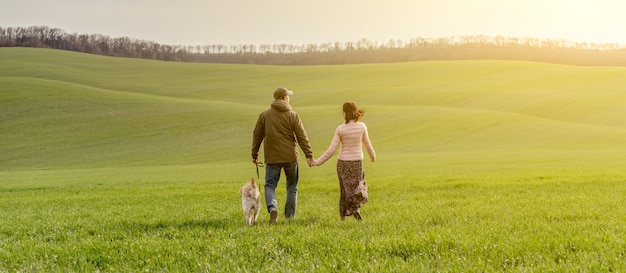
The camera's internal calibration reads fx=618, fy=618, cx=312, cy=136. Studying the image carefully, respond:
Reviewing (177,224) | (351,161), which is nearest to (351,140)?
(351,161)

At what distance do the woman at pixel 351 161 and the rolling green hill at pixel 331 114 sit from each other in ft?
91.8

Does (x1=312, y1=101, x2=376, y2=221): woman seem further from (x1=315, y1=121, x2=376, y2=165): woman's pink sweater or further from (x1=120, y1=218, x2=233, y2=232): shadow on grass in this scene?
(x1=120, y1=218, x2=233, y2=232): shadow on grass

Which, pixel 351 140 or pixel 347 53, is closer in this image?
pixel 351 140

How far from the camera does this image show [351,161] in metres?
11.6

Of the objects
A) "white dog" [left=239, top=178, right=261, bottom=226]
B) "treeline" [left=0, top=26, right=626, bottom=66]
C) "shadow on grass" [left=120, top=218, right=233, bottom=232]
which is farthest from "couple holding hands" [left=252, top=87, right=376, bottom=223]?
"treeline" [left=0, top=26, right=626, bottom=66]

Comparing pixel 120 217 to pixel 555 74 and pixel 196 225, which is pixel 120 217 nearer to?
pixel 196 225

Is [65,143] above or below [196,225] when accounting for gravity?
below

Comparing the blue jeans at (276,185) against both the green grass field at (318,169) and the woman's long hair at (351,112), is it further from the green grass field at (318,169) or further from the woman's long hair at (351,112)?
the woman's long hair at (351,112)

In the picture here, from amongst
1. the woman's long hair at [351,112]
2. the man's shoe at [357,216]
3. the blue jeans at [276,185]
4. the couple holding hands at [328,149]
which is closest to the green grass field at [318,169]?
the man's shoe at [357,216]

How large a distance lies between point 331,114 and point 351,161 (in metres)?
59.1

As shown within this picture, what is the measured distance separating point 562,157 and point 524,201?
28869mm

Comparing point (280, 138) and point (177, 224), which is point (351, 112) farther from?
point (177, 224)

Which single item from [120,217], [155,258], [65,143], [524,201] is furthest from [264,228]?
[65,143]

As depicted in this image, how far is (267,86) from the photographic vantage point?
107 meters
